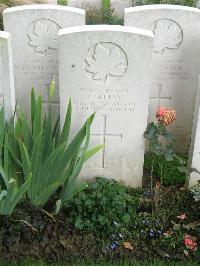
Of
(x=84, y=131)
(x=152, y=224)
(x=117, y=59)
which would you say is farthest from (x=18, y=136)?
(x=152, y=224)

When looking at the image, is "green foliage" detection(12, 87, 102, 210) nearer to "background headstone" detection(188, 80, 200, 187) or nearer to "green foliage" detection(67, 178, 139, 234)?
"green foliage" detection(67, 178, 139, 234)

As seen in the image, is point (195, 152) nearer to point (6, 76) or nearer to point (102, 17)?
point (6, 76)

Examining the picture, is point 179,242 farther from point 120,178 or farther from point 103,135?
point 103,135

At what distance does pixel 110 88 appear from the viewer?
3248 mm

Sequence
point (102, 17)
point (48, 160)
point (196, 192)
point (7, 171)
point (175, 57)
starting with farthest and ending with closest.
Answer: point (102, 17)
point (175, 57)
point (196, 192)
point (7, 171)
point (48, 160)

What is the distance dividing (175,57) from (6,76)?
1618 mm

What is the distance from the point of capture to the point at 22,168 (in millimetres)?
3064

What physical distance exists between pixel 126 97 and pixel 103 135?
377 millimetres

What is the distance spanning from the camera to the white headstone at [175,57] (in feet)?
12.2

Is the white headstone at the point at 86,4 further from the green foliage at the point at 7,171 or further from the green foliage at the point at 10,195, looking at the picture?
the green foliage at the point at 10,195

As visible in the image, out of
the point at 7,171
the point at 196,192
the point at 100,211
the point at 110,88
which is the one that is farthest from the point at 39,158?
the point at 196,192

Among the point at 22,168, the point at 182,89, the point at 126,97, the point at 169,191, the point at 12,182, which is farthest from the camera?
the point at 182,89

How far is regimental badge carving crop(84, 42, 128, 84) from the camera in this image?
3.09 metres

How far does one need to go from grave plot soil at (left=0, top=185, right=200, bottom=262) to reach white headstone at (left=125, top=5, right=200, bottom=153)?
4.28 feet
